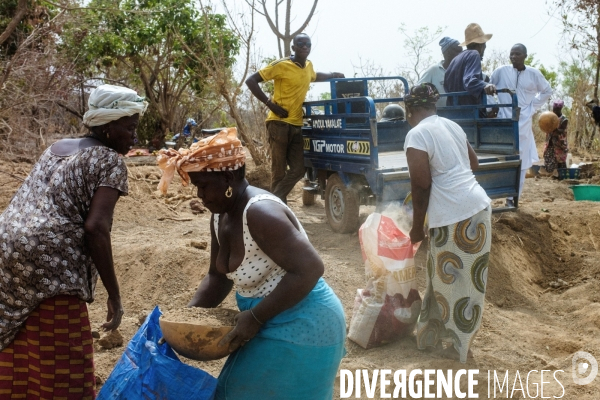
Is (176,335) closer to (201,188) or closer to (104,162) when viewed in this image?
(201,188)

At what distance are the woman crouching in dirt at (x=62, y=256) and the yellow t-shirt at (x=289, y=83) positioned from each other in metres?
4.13

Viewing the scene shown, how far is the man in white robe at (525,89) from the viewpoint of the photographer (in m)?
7.21

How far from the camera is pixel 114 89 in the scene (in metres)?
2.65

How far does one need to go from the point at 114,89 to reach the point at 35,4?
9.78 meters

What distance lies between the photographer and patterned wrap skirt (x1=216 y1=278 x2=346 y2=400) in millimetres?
2150

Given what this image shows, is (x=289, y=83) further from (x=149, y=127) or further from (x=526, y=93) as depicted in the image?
(x=149, y=127)

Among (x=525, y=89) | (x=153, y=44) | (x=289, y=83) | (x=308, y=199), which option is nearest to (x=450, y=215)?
(x=289, y=83)

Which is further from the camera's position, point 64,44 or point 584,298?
point 64,44

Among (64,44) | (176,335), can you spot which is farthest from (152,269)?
(64,44)

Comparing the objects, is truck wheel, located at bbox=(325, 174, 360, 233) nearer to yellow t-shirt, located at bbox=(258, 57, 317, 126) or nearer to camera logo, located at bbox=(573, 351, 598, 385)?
yellow t-shirt, located at bbox=(258, 57, 317, 126)

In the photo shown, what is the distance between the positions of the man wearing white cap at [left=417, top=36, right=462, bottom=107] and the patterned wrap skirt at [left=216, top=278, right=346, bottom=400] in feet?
18.0

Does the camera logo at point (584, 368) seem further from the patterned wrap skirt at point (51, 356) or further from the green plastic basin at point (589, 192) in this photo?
the green plastic basin at point (589, 192)

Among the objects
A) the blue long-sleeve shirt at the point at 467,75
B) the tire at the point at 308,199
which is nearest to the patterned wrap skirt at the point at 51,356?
the blue long-sleeve shirt at the point at 467,75

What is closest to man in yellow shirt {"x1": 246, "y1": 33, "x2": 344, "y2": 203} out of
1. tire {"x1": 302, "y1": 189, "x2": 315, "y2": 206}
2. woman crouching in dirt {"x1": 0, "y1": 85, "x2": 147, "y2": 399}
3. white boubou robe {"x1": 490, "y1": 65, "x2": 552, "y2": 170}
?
tire {"x1": 302, "y1": 189, "x2": 315, "y2": 206}
